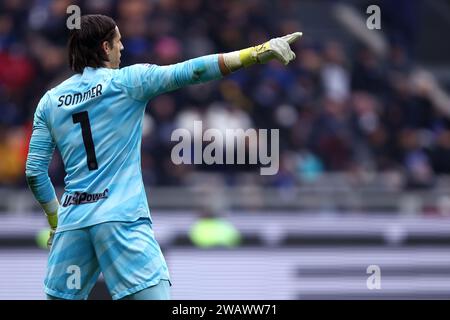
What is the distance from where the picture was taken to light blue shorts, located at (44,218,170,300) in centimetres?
595

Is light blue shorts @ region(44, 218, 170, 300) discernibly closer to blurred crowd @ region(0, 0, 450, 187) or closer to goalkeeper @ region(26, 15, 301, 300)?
goalkeeper @ region(26, 15, 301, 300)

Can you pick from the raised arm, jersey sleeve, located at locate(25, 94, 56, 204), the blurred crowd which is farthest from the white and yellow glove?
the blurred crowd

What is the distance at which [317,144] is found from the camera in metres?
15.5

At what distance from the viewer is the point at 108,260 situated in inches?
236

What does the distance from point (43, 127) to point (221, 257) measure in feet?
20.5

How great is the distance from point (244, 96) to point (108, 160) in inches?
392

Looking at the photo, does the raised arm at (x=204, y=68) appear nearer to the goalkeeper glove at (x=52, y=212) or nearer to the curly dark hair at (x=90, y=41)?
the curly dark hair at (x=90, y=41)

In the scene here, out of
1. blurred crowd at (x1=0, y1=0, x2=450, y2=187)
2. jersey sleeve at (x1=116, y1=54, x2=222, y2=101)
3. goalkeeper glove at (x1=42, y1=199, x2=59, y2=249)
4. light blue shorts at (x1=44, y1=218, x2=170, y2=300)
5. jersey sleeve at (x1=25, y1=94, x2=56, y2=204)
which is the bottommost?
light blue shorts at (x1=44, y1=218, x2=170, y2=300)

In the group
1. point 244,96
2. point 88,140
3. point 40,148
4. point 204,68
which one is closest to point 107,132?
point 88,140

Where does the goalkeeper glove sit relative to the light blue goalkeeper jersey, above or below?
below

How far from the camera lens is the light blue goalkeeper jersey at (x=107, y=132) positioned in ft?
19.5
